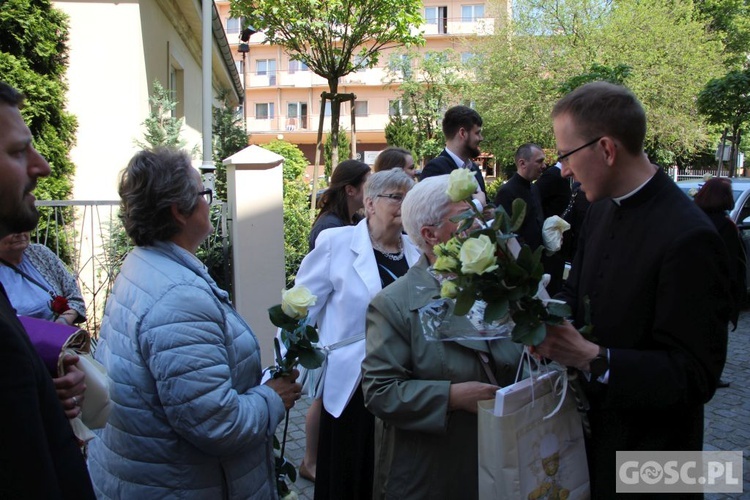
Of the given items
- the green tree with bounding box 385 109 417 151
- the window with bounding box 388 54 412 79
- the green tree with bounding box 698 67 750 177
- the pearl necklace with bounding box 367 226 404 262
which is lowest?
the pearl necklace with bounding box 367 226 404 262

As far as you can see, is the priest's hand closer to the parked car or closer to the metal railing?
the metal railing

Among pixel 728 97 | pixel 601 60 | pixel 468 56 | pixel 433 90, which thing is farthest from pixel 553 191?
pixel 468 56

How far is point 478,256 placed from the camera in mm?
1433

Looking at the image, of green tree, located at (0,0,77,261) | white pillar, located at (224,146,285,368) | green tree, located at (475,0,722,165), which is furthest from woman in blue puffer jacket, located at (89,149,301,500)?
green tree, located at (475,0,722,165)

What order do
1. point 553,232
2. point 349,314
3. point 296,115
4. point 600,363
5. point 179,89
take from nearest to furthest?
point 600,363 → point 553,232 → point 349,314 → point 179,89 → point 296,115

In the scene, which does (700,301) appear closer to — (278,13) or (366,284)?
(366,284)

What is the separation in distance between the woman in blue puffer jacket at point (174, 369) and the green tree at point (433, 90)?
1209 inches

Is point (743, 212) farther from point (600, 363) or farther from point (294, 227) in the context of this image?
point (600, 363)

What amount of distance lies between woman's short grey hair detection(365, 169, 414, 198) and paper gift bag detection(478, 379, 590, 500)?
172cm

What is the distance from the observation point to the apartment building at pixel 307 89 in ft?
152

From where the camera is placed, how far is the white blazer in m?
2.98

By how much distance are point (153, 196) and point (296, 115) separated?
49356 mm

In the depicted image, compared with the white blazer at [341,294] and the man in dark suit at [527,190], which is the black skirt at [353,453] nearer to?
the white blazer at [341,294]

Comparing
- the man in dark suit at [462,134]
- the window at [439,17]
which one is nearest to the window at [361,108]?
the window at [439,17]
